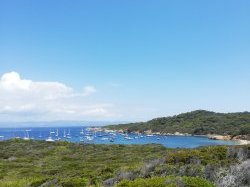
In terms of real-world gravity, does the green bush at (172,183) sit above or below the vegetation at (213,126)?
below

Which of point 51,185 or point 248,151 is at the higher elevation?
point 248,151

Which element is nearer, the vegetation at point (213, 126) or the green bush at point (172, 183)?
the green bush at point (172, 183)

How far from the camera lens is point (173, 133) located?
18138 centimetres

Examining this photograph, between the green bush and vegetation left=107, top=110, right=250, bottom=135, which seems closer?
the green bush

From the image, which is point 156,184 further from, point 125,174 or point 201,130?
point 201,130

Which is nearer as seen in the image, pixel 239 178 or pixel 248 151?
pixel 239 178

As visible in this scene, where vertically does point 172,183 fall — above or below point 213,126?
below

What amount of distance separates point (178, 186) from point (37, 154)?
46.0 m

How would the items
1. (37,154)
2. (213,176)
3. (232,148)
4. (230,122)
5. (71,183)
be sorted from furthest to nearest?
(230,122) → (37,154) → (232,148) → (71,183) → (213,176)

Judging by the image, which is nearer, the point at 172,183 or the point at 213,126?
the point at 172,183

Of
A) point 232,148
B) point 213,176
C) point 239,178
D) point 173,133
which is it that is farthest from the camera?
point 173,133

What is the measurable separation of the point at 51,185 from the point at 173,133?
165 m

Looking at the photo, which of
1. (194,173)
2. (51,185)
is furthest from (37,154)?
(194,173)

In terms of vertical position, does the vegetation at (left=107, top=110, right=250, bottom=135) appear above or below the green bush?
above
